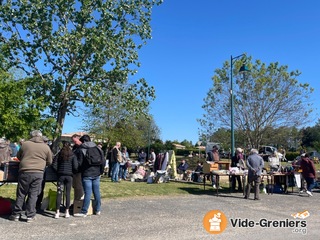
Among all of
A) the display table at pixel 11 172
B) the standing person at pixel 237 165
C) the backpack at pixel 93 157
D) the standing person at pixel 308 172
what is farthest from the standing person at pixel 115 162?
the standing person at pixel 308 172

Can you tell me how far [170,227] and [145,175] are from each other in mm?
10082

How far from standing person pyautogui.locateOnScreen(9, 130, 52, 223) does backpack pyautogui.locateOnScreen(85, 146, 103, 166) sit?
97 cm

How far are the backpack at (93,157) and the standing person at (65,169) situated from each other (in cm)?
28

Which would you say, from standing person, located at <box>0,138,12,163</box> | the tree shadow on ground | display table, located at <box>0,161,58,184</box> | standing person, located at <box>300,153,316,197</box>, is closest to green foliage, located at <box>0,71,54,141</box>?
standing person, located at <box>0,138,12,163</box>

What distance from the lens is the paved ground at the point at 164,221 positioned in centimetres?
664

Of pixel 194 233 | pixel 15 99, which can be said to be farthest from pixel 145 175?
pixel 194 233

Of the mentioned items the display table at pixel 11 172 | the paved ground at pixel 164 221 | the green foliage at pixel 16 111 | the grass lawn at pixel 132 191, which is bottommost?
the paved ground at pixel 164 221

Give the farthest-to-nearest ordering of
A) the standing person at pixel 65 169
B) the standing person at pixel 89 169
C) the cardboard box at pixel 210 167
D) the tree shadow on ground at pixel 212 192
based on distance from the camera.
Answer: the cardboard box at pixel 210 167 → the tree shadow on ground at pixel 212 192 → the standing person at pixel 89 169 → the standing person at pixel 65 169

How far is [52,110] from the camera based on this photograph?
717 inches

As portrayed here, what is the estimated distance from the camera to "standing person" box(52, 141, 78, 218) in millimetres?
7855

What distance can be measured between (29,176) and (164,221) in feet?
9.73

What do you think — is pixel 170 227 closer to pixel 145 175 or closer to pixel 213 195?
pixel 213 195

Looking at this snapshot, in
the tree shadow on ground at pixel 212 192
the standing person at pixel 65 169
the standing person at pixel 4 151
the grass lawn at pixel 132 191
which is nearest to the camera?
the standing person at pixel 65 169

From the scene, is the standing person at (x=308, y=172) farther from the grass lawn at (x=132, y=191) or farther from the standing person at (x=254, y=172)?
the grass lawn at (x=132, y=191)
